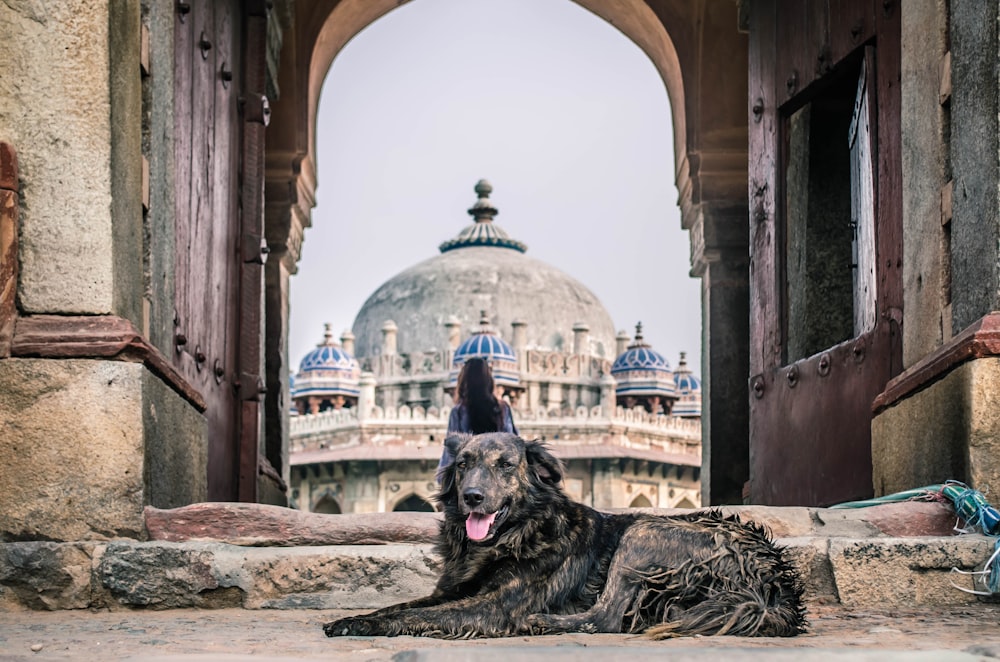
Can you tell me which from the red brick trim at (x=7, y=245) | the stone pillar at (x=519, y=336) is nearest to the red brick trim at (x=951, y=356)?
the red brick trim at (x=7, y=245)

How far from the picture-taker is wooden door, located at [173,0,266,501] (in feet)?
20.1

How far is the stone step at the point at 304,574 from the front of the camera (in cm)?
421

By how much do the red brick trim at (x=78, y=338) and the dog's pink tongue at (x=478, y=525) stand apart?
136 centimetres

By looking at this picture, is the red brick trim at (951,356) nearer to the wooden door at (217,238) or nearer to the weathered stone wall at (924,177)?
the weathered stone wall at (924,177)

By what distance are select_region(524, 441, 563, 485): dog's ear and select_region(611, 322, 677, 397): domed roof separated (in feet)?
122

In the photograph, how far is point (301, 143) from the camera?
35.2ft

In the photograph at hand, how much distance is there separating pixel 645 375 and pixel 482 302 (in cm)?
830

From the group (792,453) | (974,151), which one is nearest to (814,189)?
(792,453)

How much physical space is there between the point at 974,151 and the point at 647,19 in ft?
20.9

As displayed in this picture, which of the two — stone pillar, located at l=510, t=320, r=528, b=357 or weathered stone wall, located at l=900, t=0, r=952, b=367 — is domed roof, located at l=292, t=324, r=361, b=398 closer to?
stone pillar, located at l=510, t=320, r=528, b=357

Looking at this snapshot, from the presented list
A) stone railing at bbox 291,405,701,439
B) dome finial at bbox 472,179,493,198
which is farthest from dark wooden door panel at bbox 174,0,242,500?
Result: dome finial at bbox 472,179,493,198

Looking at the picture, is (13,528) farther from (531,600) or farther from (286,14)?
(286,14)

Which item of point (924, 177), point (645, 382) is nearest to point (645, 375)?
point (645, 382)

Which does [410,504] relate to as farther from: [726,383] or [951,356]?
[951,356]
